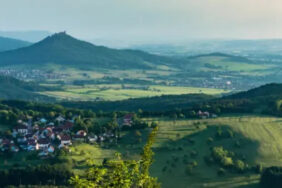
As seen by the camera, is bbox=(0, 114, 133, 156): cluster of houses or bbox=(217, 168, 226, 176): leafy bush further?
bbox=(0, 114, 133, 156): cluster of houses

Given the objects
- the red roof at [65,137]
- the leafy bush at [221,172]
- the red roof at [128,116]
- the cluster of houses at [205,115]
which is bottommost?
the leafy bush at [221,172]

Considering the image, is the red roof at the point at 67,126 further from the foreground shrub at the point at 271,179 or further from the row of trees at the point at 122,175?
the row of trees at the point at 122,175

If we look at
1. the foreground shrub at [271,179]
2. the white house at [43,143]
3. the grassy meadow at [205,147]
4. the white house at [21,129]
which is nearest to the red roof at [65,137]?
the white house at [43,143]

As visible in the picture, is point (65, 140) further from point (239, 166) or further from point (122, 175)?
point (122, 175)

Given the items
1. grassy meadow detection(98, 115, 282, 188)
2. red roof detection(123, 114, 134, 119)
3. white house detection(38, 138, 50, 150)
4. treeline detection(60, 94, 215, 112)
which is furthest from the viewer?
treeline detection(60, 94, 215, 112)

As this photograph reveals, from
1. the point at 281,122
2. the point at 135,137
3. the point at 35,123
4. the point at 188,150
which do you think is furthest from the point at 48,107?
the point at 281,122

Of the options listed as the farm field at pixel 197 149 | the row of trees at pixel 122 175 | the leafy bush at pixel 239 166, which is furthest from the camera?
the leafy bush at pixel 239 166

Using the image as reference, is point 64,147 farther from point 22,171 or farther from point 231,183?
point 231,183

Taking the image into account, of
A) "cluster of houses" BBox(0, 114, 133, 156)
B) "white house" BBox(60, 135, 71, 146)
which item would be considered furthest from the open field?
"white house" BBox(60, 135, 71, 146)

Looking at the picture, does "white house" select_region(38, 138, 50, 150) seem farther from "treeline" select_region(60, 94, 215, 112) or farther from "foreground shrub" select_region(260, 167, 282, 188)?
"treeline" select_region(60, 94, 215, 112)
